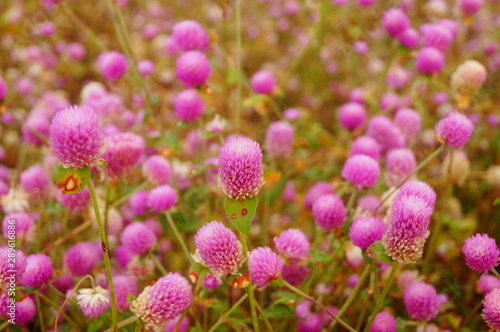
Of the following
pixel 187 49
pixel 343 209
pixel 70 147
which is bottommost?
pixel 343 209

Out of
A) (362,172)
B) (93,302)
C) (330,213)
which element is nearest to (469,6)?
(362,172)

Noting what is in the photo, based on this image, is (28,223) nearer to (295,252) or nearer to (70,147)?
(70,147)

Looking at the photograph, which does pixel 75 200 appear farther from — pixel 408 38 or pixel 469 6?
pixel 469 6

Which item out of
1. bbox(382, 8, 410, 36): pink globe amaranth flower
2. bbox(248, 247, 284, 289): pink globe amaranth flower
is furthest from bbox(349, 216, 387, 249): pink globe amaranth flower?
bbox(382, 8, 410, 36): pink globe amaranth flower

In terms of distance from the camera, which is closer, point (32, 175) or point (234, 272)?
point (234, 272)

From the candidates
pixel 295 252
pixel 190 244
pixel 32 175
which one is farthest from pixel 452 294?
pixel 32 175

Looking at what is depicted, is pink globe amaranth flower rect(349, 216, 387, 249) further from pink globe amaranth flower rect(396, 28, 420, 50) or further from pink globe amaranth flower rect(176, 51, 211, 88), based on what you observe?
pink globe amaranth flower rect(396, 28, 420, 50)
